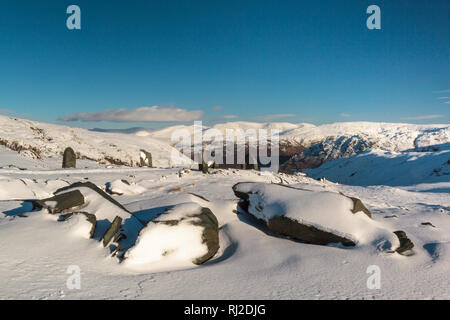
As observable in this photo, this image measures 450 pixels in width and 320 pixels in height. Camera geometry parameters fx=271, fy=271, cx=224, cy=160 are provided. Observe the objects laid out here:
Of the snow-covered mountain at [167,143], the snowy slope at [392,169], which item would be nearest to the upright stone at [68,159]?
the snow-covered mountain at [167,143]

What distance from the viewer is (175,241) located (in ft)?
18.7

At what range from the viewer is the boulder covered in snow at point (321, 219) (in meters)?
6.18

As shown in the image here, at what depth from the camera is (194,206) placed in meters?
6.80

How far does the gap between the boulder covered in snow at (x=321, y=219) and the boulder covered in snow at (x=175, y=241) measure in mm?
1659

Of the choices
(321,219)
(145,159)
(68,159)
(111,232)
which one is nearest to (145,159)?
(145,159)

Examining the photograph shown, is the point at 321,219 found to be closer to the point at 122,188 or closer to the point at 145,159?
the point at 122,188

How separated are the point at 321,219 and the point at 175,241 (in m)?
3.43

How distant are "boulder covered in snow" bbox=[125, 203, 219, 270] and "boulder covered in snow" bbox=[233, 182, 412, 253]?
1659 mm

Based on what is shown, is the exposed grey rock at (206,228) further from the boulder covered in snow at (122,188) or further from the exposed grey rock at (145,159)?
the exposed grey rock at (145,159)

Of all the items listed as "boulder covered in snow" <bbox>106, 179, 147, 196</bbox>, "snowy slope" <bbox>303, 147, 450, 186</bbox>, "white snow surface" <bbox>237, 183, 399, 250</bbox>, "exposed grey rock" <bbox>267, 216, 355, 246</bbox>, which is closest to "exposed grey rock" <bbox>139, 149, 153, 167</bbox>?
"boulder covered in snow" <bbox>106, 179, 147, 196</bbox>

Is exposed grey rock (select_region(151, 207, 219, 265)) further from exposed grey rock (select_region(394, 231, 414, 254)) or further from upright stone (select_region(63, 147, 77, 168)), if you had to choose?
upright stone (select_region(63, 147, 77, 168))

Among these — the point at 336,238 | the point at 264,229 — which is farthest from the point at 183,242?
the point at 336,238

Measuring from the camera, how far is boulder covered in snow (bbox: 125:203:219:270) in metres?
5.35
